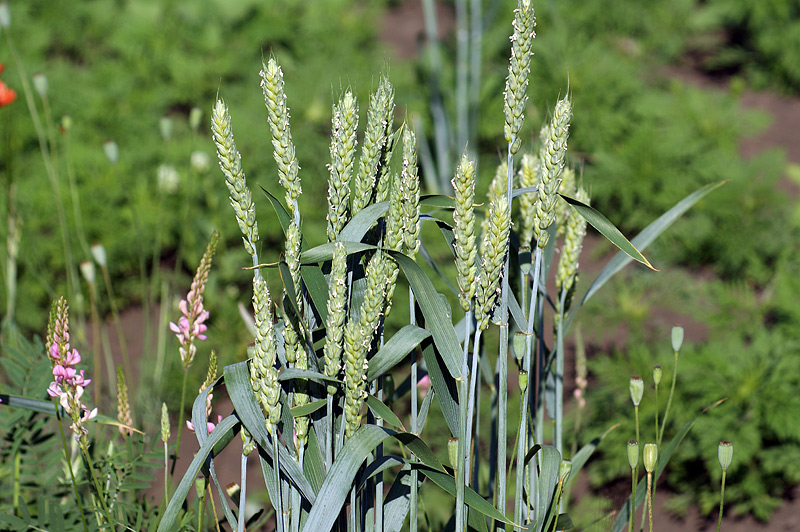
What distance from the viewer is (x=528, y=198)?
3.93ft

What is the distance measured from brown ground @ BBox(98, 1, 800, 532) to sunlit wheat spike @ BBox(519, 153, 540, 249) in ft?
3.81

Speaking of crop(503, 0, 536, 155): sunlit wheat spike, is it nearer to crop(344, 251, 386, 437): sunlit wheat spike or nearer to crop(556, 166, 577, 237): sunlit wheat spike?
crop(344, 251, 386, 437): sunlit wheat spike

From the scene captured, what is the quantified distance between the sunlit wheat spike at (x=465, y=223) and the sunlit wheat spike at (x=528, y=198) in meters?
0.31

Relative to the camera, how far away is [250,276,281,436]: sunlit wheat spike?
85 centimetres

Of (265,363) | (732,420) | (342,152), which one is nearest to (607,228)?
(342,152)

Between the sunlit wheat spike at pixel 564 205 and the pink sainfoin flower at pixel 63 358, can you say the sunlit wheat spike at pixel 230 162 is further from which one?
the sunlit wheat spike at pixel 564 205

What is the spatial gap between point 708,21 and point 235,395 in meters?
4.09

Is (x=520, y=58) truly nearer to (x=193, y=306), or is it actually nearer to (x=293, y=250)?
(x=293, y=250)

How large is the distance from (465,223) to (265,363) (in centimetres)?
26

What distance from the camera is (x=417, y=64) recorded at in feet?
12.4

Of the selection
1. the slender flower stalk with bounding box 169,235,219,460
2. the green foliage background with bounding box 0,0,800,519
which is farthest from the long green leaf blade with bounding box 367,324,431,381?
the green foliage background with bounding box 0,0,800,519

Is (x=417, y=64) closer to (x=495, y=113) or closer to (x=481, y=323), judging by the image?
(x=495, y=113)

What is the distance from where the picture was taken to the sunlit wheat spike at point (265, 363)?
2.78ft

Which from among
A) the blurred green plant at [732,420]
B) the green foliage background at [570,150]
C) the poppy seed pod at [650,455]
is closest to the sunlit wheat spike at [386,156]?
the poppy seed pod at [650,455]
